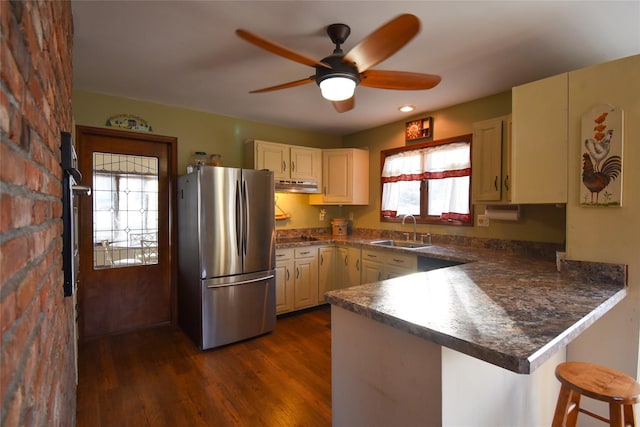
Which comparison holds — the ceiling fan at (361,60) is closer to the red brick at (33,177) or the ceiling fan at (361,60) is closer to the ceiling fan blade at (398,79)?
the ceiling fan blade at (398,79)

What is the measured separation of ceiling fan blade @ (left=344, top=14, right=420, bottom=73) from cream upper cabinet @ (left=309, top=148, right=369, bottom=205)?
8.08ft

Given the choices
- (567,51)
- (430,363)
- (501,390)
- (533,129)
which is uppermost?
(567,51)

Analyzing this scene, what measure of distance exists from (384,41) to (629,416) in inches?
76.2

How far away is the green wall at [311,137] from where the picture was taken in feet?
9.59

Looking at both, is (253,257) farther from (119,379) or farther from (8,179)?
(8,179)

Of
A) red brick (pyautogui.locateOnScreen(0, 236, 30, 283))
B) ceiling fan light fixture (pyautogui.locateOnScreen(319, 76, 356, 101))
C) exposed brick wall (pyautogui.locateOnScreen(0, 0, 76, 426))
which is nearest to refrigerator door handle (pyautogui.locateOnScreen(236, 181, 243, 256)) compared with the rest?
ceiling fan light fixture (pyautogui.locateOnScreen(319, 76, 356, 101))

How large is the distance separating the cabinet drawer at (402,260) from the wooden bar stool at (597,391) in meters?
1.63

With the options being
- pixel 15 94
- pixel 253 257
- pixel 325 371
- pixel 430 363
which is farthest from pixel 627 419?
pixel 253 257

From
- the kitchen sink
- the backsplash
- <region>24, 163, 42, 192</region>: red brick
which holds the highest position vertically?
<region>24, 163, 42, 192</region>: red brick

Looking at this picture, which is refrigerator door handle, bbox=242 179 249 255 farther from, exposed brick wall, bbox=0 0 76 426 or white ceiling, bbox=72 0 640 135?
exposed brick wall, bbox=0 0 76 426

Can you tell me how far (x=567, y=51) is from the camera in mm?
2174

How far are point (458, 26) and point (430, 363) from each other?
1.86 metres

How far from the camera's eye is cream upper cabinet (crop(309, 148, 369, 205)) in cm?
421

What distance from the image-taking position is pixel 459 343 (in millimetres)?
963
